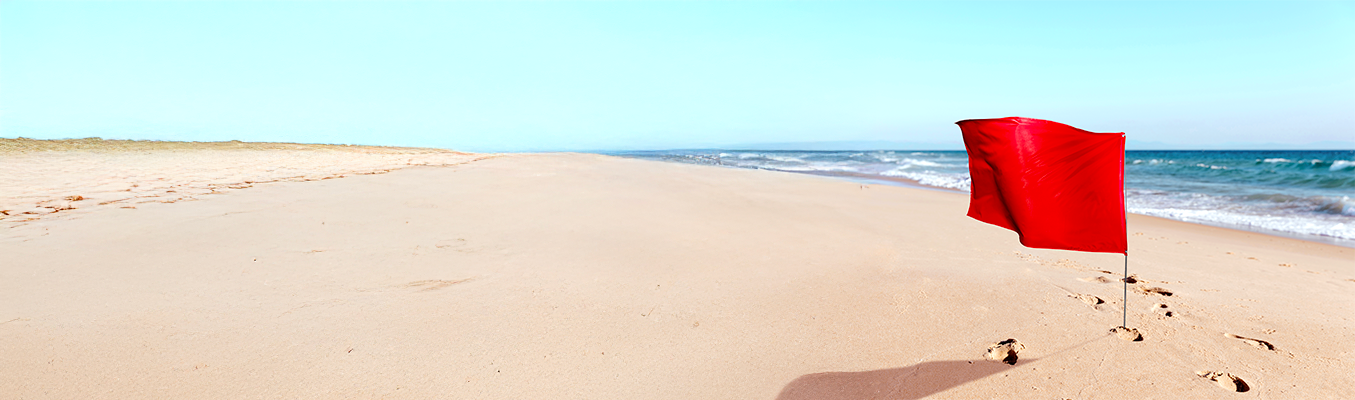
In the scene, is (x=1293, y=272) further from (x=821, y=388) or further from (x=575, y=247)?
(x=575, y=247)

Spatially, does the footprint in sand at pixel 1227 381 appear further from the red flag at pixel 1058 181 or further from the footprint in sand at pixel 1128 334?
the red flag at pixel 1058 181

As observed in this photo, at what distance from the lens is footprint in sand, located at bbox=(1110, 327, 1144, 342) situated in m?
3.14

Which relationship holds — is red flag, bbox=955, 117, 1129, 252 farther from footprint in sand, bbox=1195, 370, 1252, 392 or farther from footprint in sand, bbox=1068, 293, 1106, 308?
footprint in sand, bbox=1068, 293, 1106, 308

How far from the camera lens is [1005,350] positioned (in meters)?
3.03

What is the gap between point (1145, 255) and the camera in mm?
5613

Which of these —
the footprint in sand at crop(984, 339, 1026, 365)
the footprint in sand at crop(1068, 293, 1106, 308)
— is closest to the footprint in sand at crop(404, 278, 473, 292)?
the footprint in sand at crop(984, 339, 1026, 365)

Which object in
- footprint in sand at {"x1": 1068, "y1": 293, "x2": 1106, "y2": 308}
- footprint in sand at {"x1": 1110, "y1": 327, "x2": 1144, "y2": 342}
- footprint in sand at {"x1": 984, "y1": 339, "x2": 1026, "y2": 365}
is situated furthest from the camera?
footprint in sand at {"x1": 1068, "y1": 293, "x2": 1106, "y2": 308}

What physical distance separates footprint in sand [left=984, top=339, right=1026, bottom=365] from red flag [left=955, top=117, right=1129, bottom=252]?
1.91 feet

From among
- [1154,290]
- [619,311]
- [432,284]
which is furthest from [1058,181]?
[432,284]

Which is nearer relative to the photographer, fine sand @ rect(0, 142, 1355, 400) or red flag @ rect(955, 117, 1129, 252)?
fine sand @ rect(0, 142, 1355, 400)

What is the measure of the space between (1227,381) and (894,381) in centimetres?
162

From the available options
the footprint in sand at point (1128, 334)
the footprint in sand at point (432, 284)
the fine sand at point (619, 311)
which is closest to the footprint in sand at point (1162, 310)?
the fine sand at point (619, 311)

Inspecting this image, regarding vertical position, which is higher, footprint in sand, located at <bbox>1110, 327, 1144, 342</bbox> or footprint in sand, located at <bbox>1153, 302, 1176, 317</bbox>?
footprint in sand, located at <bbox>1153, 302, 1176, 317</bbox>

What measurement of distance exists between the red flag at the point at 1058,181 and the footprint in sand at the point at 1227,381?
69 cm
